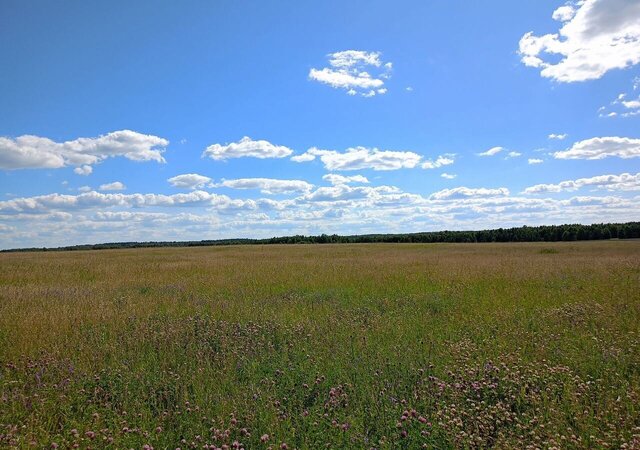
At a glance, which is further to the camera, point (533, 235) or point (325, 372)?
point (533, 235)

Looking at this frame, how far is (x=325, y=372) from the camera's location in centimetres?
570

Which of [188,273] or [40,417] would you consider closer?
[40,417]

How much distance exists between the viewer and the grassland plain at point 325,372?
13.5ft

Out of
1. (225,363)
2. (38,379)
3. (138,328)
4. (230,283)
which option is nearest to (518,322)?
(225,363)

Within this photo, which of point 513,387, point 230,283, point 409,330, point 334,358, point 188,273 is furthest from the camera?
point 188,273

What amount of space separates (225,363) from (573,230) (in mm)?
84880

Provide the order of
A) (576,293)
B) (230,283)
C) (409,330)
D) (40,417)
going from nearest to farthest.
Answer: (40,417) < (409,330) < (576,293) < (230,283)

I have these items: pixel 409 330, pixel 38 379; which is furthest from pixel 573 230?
pixel 38 379

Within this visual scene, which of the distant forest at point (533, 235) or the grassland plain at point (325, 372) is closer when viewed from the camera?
the grassland plain at point (325, 372)

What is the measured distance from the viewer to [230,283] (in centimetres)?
1492

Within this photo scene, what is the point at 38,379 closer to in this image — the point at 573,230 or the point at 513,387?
the point at 513,387

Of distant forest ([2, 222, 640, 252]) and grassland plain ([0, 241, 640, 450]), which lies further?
distant forest ([2, 222, 640, 252])

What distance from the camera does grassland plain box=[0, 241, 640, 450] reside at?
4121mm

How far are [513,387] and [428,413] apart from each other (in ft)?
3.95
